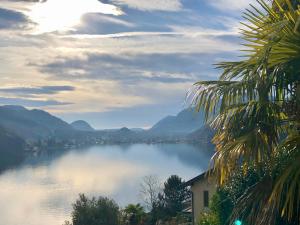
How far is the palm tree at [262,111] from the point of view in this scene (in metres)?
4.82

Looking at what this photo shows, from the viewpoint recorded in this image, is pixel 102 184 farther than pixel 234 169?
Yes

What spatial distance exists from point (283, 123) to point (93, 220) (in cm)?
3201

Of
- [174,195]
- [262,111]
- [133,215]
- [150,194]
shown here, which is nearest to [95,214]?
[133,215]

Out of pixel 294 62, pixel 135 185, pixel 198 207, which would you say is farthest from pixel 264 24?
pixel 135 185

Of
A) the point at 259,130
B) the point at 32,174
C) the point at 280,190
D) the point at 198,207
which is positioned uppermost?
the point at 259,130

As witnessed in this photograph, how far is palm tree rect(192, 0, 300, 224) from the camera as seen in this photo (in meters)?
4.82

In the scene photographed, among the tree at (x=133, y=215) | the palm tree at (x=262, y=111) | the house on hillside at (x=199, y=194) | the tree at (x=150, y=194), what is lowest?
the tree at (x=150, y=194)

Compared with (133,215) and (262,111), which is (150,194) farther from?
(262,111)

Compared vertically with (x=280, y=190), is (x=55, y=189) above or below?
below

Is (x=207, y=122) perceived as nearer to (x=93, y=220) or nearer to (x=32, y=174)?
(x=93, y=220)

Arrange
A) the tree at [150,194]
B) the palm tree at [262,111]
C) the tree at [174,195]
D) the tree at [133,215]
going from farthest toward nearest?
1. the tree at [150,194]
2. the tree at [174,195]
3. the tree at [133,215]
4. the palm tree at [262,111]

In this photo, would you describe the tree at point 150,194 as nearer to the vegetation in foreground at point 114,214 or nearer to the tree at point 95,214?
the vegetation in foreground at point 114,214

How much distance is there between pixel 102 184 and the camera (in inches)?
4582

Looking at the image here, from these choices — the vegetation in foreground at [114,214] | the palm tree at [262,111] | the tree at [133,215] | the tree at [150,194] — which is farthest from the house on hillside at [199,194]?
the palm tree at [262,111]
